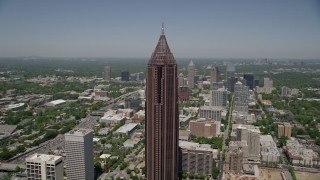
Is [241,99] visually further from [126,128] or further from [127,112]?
[126,128]

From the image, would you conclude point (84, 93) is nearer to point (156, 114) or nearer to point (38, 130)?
point (38, 130)

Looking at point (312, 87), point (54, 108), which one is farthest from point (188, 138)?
point (312, 87)

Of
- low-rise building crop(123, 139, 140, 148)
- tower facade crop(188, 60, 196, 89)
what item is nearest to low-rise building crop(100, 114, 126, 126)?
low-rise building crop(123, 139, 140, 148)

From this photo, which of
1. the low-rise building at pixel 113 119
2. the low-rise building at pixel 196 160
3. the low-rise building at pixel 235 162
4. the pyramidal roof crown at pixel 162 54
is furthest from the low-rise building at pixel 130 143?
the pyramidal roof crown at pixel 162 54

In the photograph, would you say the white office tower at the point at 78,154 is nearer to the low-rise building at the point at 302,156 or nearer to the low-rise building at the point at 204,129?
the low-rise building at the point at 204,129

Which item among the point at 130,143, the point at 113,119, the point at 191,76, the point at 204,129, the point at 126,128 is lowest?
the point at 130,143

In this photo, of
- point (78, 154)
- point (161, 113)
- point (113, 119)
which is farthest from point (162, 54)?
point (113, 119)

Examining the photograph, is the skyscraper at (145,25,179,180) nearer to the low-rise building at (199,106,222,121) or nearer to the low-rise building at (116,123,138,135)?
the low-rise building at (116,123,138,135)

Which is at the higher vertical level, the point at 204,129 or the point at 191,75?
the point at 191,75
